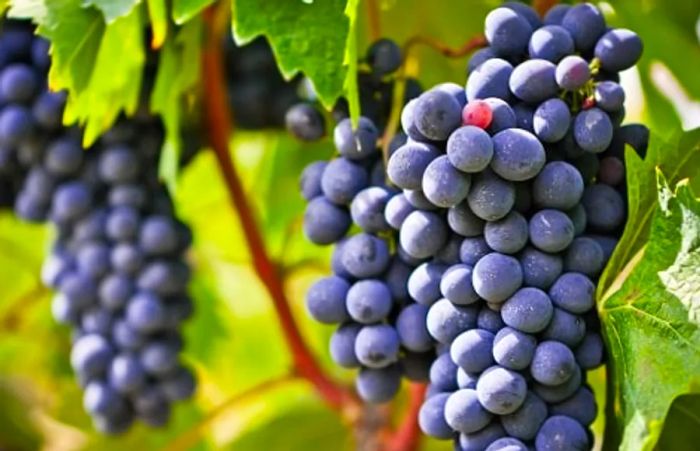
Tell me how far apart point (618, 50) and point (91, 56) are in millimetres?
448

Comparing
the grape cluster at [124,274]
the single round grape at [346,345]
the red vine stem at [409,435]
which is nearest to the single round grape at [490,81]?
the single round grape at [346,345]

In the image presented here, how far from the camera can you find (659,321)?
765 millimetres

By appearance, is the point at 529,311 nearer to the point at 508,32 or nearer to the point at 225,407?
the point at 508,32

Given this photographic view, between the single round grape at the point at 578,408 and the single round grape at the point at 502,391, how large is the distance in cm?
3

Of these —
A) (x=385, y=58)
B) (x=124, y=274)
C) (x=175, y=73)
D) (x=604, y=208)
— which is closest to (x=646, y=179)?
(x=604, y=208)

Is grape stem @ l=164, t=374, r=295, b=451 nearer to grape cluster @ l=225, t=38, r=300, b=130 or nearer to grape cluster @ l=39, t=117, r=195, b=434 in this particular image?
grape cluster @ l=39, t=117, r=195, b=434

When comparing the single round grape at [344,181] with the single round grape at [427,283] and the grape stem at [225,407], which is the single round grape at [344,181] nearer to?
the single round grape at [427,283]

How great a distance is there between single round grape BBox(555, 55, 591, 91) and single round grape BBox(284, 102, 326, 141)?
24 cm

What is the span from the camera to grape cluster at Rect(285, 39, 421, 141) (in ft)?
3.04

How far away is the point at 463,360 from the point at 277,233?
0.66m

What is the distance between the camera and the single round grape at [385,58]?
0.93m

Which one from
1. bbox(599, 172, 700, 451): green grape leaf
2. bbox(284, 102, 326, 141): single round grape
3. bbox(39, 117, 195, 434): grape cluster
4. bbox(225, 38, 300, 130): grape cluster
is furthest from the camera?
bbox(225, 38, 300, 130): grape cluster

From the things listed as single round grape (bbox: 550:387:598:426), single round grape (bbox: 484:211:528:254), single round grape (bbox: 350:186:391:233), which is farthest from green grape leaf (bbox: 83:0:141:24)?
single round grape (bbox: 550:387:598:426)

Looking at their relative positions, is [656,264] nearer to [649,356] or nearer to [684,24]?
[649,356]
